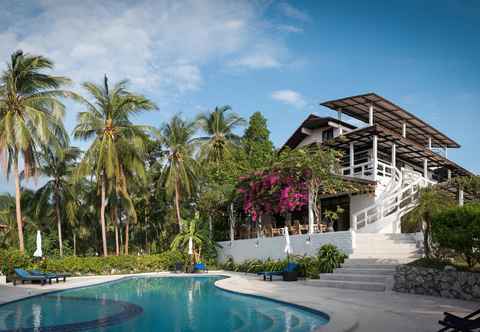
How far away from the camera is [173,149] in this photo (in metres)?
30.2

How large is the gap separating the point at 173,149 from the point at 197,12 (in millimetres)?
16013

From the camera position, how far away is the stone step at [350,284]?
531 inches

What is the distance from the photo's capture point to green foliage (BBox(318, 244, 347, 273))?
16711mm

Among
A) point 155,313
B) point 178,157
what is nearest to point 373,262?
point 155,313

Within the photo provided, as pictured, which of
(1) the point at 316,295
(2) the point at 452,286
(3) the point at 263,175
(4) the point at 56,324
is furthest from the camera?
(3) the point at 263,175

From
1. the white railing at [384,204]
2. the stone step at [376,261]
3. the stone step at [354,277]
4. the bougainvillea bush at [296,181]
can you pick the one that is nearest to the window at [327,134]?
the bougainvillea bush at [296,181]

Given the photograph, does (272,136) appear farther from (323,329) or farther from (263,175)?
(323,329)

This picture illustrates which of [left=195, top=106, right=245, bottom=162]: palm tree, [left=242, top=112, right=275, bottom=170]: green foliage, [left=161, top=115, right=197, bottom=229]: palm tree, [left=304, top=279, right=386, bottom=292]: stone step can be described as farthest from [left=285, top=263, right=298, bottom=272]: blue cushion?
[left=195, top=106, right=245, bottom=162]: palm tree

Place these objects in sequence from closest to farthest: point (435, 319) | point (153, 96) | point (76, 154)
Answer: point (435, 319), point (153, 96), point (76, 154)

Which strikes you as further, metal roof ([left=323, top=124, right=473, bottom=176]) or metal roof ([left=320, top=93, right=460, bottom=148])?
metal roof ([left=320, top=93, right=460, bottom=148])

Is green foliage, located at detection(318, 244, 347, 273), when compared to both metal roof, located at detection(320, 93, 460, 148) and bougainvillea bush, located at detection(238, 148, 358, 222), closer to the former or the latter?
bougainvillea bush, located at detection(238, 148, 358, 222)

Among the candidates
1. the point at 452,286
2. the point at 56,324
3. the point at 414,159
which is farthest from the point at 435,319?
the point at 414,159

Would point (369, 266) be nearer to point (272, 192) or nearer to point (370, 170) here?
point (272, 192)

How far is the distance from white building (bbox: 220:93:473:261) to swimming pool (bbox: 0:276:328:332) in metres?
6.24
